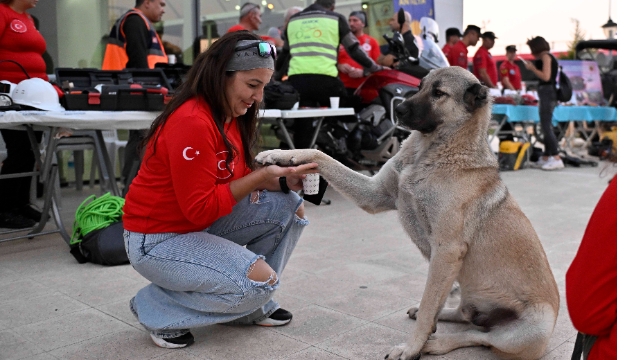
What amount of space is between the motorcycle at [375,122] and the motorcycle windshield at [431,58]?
0.25 meters

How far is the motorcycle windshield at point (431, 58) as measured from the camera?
7.08 m

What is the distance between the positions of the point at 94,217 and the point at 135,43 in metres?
2.25

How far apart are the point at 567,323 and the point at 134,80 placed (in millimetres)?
3695

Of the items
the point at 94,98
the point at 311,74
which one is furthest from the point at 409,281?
the point at 311,74

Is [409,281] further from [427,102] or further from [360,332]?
[427,102]

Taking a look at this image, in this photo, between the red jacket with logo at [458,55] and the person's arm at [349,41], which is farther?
the red jacket with logo at [458,55]

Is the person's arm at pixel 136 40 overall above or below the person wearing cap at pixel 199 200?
above

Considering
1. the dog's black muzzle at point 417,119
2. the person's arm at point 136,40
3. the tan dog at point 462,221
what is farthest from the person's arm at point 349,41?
the dog's black muzzle at point 417,119

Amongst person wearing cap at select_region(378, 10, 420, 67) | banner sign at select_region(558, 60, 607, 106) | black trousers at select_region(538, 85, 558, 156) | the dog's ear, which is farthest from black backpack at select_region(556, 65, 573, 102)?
the dog's ear

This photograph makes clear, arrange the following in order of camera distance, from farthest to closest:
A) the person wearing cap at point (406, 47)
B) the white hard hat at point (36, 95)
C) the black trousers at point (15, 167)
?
the person wearing cap at point (406, 47) < the black trousers at point (15, 167) < the white hard hat at point (36, 95)

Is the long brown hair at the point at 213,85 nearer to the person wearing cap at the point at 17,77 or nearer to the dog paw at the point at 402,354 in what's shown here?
the dog paw at the point at 402,354

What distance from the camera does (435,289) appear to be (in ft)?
7.34

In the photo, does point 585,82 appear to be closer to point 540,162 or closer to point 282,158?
point 540,162

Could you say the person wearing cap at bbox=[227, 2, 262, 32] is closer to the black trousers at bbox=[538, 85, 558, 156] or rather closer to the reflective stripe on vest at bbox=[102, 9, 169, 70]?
the reflective stripe on vest at bbox=[102, 9, 169, 70]
